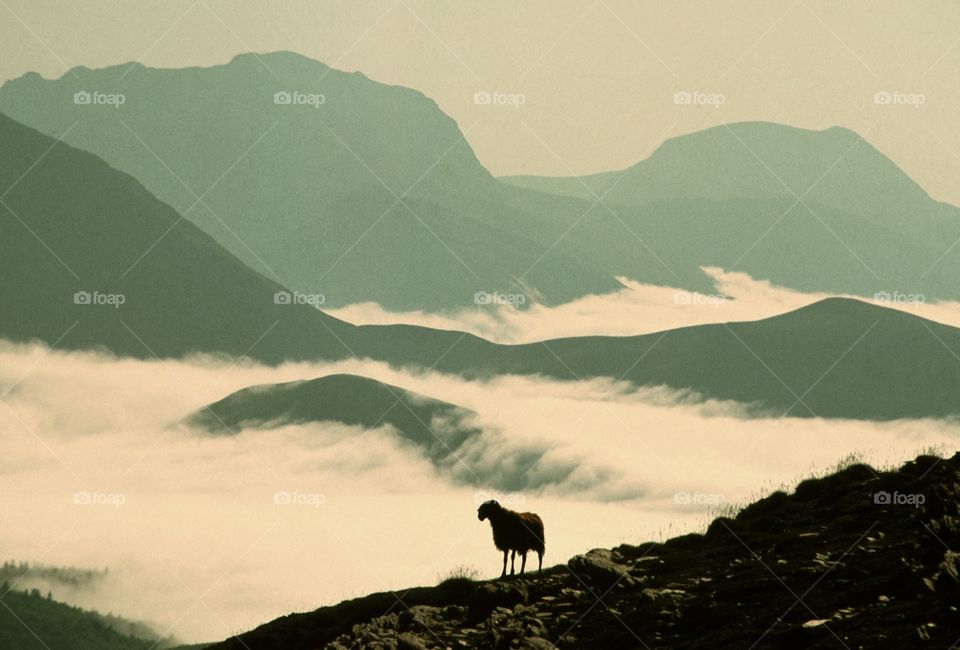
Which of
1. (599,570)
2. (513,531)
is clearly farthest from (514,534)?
(599,570)

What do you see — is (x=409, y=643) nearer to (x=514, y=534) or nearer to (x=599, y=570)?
(x=599, y=570)

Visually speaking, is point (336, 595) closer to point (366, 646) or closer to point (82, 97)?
point (366, 646)

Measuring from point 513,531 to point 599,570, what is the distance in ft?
14.8

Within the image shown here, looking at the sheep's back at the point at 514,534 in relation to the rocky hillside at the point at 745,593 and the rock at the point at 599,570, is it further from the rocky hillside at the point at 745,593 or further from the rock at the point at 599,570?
the rock at the point at 599,570

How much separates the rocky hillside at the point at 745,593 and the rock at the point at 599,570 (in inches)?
1.4

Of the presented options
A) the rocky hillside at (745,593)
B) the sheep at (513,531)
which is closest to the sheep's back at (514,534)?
the sheep at (513,531)

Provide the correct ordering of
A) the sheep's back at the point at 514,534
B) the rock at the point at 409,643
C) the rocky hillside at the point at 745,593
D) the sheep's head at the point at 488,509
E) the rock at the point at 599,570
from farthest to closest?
the sheep's head at the point at 488,509 < the sheep's back at the point at 514,534 < the rock at the point at 599,570 < the rock at the point at 409,643 < the rocky hillside at the point at 745,593

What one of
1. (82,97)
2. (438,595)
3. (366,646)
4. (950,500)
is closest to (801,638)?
(950,500)

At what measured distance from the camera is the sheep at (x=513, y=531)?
3325 cm

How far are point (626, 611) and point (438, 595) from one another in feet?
21.7

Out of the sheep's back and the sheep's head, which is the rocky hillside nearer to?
the sheep's back

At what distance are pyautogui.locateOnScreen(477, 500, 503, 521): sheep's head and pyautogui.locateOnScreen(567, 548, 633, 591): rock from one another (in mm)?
3947

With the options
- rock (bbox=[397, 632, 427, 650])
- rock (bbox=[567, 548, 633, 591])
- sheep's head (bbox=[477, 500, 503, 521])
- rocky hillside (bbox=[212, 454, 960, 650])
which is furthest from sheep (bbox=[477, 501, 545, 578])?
rock (bbox=[397, 632, 427, 650])

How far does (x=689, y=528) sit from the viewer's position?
3391 centimetres
